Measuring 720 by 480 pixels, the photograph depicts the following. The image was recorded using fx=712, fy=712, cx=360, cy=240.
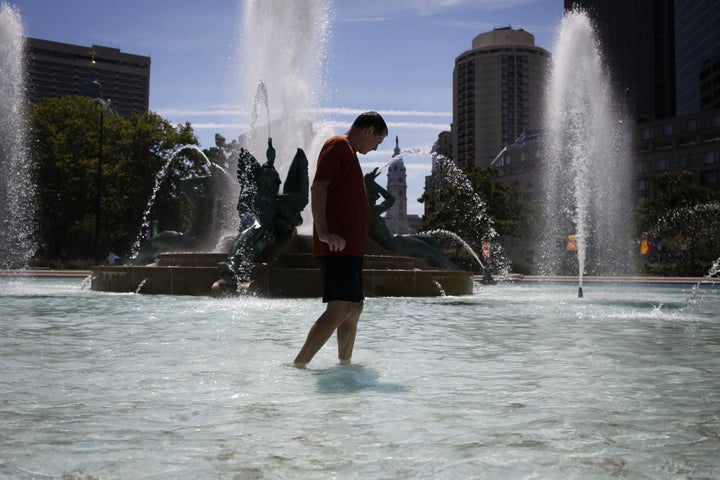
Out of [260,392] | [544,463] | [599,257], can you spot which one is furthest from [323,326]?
[599,257]

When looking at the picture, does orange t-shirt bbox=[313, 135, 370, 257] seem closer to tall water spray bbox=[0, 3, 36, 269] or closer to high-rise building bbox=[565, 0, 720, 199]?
tall water spray bbox=[0, 3, 36, 269]

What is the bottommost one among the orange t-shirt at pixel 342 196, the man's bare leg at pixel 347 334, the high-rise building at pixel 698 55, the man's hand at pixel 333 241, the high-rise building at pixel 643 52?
the man's bare leg at pixel 347 334

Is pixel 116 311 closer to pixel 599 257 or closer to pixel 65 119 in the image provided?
pixel 65 119

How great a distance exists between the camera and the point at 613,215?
2783 inches

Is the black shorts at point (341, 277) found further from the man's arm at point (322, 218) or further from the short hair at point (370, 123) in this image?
the short hair at point (370, 123)

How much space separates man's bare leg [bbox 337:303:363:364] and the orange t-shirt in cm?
45

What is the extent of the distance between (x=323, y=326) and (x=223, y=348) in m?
1.83

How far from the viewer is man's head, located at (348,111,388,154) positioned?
4.95 m

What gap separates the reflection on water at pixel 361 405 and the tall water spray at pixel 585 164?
55.3 feet

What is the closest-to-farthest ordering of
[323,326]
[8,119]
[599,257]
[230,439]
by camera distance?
[230,439]
[323,326]
[8,119]
[599,257]

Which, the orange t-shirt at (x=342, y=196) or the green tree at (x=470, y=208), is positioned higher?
the green tree at (x=470, y=208)

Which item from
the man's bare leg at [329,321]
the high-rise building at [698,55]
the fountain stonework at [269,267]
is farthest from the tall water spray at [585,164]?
the man's bare leg at [329,321]

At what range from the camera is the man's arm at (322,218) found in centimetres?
446

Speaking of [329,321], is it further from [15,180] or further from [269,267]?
[15,180]
